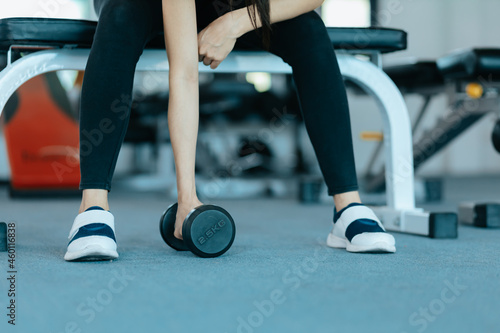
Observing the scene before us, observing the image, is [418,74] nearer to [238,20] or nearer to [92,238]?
[238,20]

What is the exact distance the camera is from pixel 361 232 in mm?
967

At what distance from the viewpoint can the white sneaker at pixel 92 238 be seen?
2.80 feet

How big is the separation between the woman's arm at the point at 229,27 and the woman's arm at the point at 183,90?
1.1 inches

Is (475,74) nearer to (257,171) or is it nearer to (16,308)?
(16,308)

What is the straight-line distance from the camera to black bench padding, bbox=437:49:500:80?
1.52 metres

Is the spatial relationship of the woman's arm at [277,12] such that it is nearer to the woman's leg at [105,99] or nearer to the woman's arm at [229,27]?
the woman's arm at [229,27]

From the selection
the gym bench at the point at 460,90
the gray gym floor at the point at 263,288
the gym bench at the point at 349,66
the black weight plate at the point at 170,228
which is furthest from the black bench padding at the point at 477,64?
the black weight plate at the point at 170,228

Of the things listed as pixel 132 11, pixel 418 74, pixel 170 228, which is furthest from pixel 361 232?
pixel 418 74

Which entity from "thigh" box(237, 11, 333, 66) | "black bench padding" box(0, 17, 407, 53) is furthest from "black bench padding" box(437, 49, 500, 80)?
"black bench padding" box(0, 17, 407, 53)

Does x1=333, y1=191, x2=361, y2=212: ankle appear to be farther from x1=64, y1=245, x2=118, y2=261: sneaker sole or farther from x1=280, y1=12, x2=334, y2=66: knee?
x1=64, y1=245, x2=118, y2=261: sneaker sole

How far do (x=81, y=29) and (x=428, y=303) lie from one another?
2.77 ft

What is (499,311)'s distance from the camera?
0.59m

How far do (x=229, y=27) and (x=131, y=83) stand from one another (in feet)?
0.68

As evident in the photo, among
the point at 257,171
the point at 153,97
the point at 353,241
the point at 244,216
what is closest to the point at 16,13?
the point at 153,97
